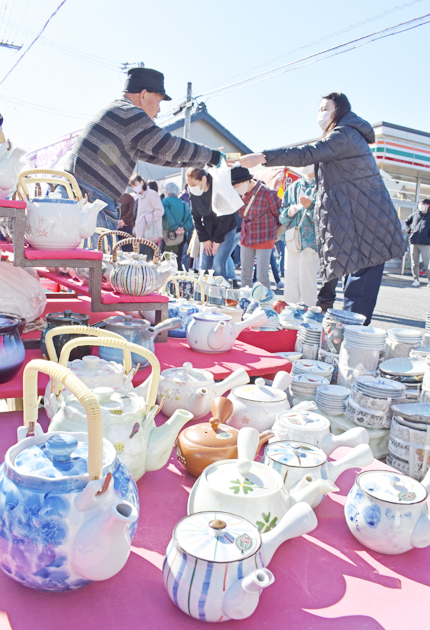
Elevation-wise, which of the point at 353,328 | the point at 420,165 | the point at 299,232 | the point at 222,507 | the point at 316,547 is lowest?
the point at 316,547

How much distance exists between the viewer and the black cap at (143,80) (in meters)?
2.62

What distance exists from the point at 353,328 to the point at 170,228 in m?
5.01

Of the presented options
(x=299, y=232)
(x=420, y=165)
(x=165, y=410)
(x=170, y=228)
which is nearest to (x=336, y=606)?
(x=165, y=410)

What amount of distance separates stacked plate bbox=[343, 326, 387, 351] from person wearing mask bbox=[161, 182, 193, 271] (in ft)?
16.3

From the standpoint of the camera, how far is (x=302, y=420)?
1.34 metres

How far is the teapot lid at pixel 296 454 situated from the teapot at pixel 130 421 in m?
0.23

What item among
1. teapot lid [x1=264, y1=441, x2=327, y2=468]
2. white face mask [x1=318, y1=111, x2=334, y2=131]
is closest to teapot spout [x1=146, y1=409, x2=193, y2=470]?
teapot lid [x1=264, y1=441, x2=327, y2=468]

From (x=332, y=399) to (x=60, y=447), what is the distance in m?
1.40

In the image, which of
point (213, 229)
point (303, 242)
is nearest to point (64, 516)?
point (303, 242)

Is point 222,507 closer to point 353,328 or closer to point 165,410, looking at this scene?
point 165,410

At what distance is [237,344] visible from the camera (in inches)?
99.7

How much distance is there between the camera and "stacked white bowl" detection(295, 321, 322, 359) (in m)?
2.58

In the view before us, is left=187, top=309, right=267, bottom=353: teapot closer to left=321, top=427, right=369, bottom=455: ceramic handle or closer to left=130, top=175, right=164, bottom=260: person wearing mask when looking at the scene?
left=321, top=427, right=369, bottom=455: ceramic handle

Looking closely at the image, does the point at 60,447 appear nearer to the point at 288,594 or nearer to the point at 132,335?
the point at 288,594
